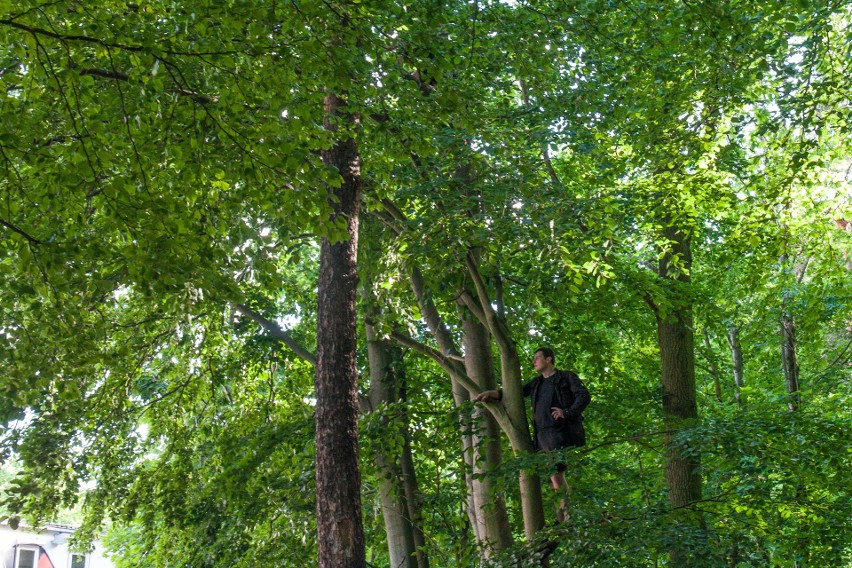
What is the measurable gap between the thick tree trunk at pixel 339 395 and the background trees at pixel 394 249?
4cm

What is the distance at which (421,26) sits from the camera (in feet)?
24.6

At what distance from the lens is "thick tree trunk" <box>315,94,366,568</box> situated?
701 centimetres

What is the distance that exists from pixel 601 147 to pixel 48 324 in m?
6.51

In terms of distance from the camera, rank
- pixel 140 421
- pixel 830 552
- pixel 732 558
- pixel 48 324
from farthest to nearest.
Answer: pixel 140 421, pixel 830 552, pixel 732 558, pixel 48 324

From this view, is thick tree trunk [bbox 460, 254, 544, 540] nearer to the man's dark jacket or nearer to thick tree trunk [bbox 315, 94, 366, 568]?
the man's dark jacket

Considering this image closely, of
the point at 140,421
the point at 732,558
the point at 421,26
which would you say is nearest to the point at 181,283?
the point at 421,26

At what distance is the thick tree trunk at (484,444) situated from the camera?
9.09 metres

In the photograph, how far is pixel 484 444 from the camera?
9039mm

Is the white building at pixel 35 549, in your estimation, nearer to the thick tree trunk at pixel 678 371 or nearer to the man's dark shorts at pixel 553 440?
the thick tree trunk at pixel 678 371

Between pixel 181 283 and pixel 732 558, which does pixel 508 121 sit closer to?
pixel 732 558

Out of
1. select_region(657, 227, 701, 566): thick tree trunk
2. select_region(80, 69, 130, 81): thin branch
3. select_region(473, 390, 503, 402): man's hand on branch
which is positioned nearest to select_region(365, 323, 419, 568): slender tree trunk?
select_region(473, 390, 503, 402): man's hand on branch

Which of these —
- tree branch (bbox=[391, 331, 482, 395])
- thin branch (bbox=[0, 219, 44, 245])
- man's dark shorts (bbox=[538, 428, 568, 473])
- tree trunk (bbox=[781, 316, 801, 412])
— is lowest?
man's dark shorts (bbox=[538, 428, 568, 473])

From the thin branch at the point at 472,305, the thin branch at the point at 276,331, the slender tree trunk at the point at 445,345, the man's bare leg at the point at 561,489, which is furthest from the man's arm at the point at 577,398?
the thin branch at the point at 276,331

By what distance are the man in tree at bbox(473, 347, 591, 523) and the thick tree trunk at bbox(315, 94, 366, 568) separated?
1.90 metres
